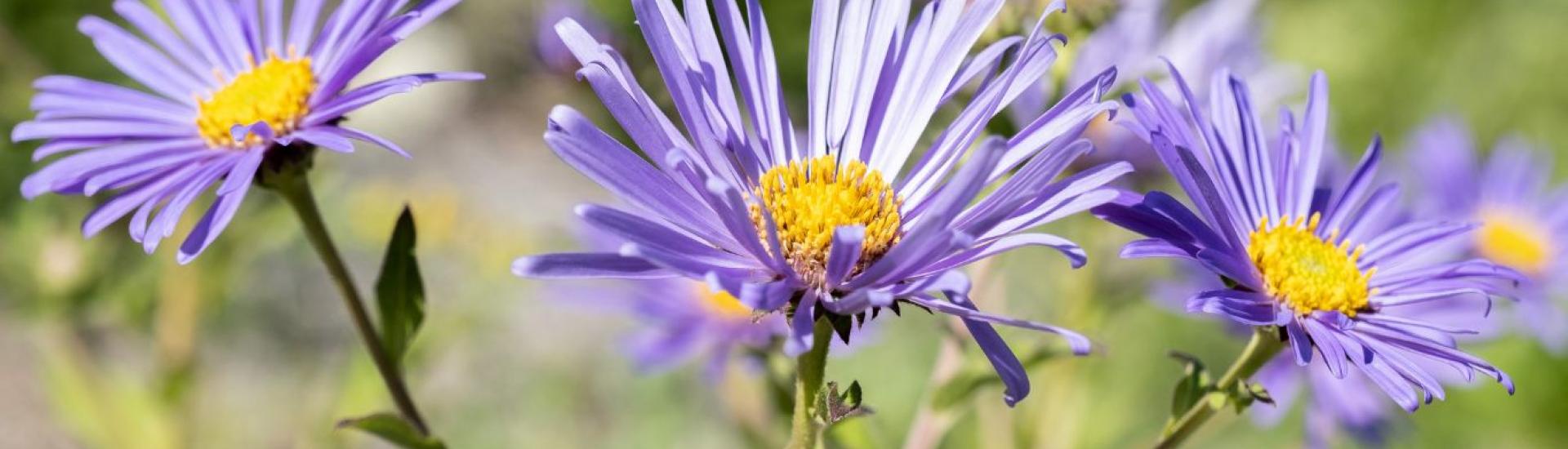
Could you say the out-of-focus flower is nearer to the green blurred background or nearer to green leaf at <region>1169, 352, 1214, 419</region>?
the green blurred background

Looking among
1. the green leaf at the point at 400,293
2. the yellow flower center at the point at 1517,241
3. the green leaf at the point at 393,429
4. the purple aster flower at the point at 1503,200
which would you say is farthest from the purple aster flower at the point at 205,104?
the yellow flower center at the point at 1517,241

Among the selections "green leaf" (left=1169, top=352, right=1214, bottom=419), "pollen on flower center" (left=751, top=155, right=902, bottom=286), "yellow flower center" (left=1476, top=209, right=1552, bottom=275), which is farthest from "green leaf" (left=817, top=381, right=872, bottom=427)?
"yellow flower center" (left=1476, top=209, right=1552, bottom=275)

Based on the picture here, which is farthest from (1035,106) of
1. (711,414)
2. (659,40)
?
(711,414)

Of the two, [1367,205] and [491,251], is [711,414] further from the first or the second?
[1367,205]

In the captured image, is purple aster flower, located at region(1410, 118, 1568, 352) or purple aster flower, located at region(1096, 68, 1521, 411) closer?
→ purple aster flower, located at region(1096, 68, 1521, 411)

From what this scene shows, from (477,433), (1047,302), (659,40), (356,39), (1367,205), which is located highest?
(356,39)
